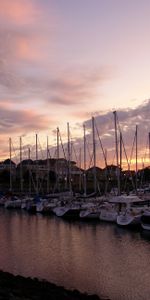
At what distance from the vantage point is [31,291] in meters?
21.0

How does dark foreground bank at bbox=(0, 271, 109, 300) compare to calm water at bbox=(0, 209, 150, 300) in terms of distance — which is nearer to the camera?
dark foreground bank at bbox=(0, 271, 109, 300)

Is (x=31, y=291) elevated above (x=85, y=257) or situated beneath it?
elevated above

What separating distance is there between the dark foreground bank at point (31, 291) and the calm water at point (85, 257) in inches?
103

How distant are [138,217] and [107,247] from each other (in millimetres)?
11558

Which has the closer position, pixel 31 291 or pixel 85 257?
pixel 31 291

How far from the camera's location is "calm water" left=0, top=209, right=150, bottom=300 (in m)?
26.1

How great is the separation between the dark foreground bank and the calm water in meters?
2.63

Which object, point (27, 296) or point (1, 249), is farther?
point (1, 249)

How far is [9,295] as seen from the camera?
19.0 metres

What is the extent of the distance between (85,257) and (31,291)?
47.3 ft

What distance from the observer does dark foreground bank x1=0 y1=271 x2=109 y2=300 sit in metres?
19.6

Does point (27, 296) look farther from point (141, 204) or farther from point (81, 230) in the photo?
point (141, 204)

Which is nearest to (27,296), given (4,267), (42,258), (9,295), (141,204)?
(9,295)

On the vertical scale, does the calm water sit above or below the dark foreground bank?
below
